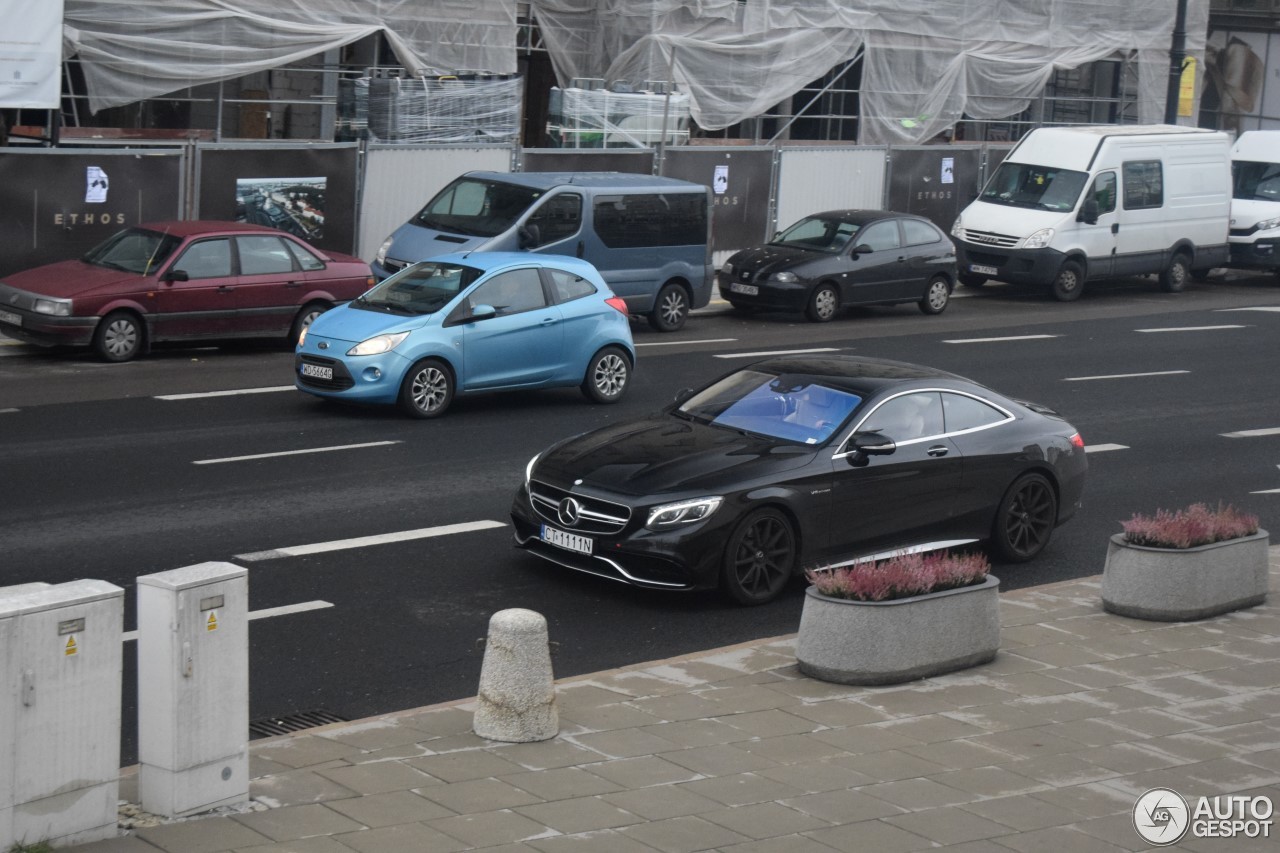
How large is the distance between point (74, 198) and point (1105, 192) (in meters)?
16.7

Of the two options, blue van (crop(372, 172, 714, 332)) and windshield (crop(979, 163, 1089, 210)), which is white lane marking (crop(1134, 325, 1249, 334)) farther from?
blue van (crop(372, 172, 714, 332))

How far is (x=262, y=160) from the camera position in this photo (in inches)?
928

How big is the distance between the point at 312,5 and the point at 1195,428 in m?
15.2

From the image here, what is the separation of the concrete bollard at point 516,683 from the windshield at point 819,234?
1800cm

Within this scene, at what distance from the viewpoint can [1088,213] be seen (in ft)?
95.9

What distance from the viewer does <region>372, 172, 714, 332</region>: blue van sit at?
22.2 metres

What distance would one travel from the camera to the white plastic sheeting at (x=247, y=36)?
81.5ft

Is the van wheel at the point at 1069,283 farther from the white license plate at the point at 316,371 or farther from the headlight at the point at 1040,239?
the white license plate at the point at 316,371

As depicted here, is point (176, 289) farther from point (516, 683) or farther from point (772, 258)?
point (516, 683)

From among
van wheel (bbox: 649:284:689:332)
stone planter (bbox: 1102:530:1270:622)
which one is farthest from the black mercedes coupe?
van wheel (bbox: 649:284:689:332)

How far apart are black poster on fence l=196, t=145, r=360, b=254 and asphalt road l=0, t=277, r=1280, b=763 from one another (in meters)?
3.39

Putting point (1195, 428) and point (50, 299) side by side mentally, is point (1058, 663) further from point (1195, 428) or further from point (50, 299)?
point (50, 299)

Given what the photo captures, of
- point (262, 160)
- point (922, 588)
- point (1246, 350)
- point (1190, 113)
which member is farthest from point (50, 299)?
point (1190, 113)

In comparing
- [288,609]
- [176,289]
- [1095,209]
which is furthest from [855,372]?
[1095,209]
